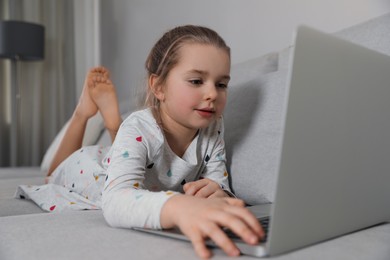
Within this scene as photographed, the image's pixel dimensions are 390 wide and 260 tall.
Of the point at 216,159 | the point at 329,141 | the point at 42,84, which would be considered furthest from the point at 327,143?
the point at 42,84

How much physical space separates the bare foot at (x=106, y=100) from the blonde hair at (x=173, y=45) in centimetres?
46

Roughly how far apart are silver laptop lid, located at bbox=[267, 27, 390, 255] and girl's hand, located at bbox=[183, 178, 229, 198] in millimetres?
315

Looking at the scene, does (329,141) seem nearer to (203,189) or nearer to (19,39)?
(203,189)

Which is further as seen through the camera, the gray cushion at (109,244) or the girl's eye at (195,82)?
the girl's eye at (195,82)

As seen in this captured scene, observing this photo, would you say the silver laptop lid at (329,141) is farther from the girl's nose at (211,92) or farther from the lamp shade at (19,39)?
the lamp shade at (19,39)

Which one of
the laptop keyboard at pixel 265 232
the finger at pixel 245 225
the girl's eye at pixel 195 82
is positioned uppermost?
the girl's eye at pixel 195 82

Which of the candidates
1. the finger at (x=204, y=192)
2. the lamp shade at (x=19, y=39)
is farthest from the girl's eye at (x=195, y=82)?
the lamp shade at (x=19, y=39)

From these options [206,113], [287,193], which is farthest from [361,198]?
[206,113]

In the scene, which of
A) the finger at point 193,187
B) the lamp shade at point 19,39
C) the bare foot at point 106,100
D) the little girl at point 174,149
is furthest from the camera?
the lamp shade at point 19,39

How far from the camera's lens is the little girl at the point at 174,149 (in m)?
0.62

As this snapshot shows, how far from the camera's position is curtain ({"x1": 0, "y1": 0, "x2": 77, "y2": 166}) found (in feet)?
11.2

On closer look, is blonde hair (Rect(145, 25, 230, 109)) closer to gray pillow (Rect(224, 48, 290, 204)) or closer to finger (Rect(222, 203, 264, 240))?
gray pillow (Rect(224, 48, 290, 204))

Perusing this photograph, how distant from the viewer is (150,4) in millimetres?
2645

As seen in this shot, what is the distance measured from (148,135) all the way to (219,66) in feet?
0.70
